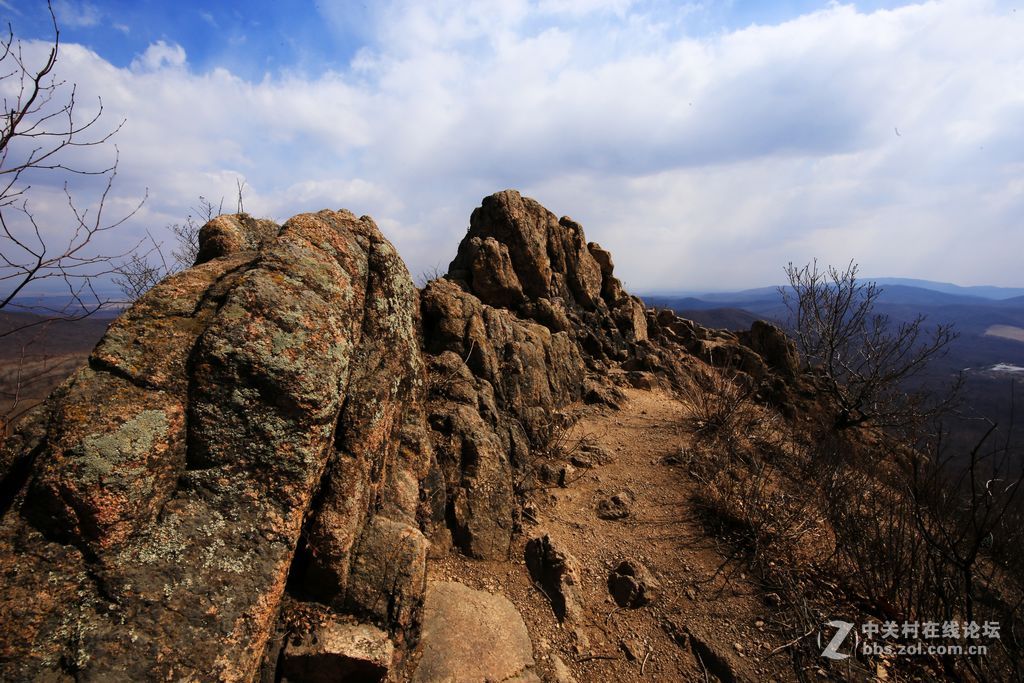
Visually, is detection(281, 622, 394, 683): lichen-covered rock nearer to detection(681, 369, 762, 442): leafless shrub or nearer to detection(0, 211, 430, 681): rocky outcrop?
detection(0, 211, 430, 681): rocky outcrop

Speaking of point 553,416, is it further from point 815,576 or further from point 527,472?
point 815,576

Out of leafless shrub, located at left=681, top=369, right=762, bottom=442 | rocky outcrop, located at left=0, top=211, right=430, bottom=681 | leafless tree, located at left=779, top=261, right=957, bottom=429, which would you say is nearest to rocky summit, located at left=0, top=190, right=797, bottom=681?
rocky outcrop, located at left=0, top=211, right=430, bottom=681

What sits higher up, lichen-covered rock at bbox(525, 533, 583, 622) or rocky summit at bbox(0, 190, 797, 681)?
rocky summit at bbox(0, 190, 797, 681)

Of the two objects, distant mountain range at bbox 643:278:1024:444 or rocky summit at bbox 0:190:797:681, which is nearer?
rocky summit at bbox 0:190:797:681

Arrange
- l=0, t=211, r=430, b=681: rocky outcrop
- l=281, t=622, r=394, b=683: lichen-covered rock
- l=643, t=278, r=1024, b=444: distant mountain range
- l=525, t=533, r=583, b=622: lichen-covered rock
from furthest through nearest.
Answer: l=643, t=278, r=1024, b=444: distant mountain range → l=525, t=533, r=583, b=622: lichen-covered rock → l=281, t=622, r=394, b=683: lichen-covered rock → l=0, t=211, r=430, b=681: rocky outcrop

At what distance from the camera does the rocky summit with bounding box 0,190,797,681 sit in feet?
8.04

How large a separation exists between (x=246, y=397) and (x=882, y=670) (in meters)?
6.07

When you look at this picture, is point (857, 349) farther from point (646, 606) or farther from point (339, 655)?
point (339, 655)

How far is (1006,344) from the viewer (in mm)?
104438

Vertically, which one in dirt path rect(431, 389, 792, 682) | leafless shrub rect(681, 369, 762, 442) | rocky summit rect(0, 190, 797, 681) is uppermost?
rocky summit rect(0, 190, 797, 681)

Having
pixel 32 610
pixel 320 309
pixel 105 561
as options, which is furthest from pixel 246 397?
pixel 32 610

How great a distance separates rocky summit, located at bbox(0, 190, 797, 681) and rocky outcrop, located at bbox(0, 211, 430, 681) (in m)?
0.01

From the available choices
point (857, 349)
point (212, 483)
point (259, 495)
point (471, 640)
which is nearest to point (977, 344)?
point (857, 349)

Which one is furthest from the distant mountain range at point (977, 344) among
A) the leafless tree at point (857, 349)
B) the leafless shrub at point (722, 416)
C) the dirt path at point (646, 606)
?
the dirt path at point (646, 606)
